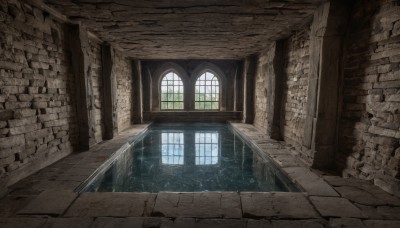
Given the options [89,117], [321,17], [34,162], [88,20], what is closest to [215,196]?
[34,162]

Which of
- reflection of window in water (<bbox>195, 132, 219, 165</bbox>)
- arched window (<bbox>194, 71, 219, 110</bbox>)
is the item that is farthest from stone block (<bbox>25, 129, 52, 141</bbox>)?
arched window (<bbox>194, 71, 219, 110</bbox>)

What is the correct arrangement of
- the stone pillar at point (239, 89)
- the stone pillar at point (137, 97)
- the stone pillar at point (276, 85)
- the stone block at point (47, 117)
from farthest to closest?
the stone pillar at point (239, 89), the stone pillar at point (137, 97), the stone pillar at point (276, 85), the stone block at point (47, 117)

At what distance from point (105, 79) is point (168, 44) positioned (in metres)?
2.18

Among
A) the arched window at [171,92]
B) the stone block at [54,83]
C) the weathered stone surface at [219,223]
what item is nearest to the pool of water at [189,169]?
the weathered stone surface at [219,223]

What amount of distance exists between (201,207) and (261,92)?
22.6ft

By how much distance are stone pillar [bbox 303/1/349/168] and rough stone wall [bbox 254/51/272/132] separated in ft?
12.5

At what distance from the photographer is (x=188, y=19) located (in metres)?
4.70

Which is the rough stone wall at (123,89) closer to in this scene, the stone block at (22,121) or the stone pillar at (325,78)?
the stone block at (22,121)

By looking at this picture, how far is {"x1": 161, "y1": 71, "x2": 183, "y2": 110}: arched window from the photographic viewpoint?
11883 mm

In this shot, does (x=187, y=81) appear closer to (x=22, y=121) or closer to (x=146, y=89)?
(x=146, y=89)

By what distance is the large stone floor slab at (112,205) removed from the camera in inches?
104

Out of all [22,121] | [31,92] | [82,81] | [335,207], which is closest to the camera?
[335,207]

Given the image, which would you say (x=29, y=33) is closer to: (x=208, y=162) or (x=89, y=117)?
(x=89, y=117)

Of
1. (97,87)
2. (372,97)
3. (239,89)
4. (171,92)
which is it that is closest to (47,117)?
(97,87)
